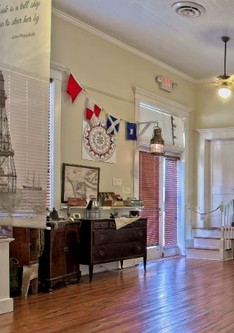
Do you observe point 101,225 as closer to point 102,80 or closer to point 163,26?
point 102,80

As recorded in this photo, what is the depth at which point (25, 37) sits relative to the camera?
2.94 metres

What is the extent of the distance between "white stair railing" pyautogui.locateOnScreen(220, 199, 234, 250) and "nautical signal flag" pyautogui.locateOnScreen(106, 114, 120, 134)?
113 inches

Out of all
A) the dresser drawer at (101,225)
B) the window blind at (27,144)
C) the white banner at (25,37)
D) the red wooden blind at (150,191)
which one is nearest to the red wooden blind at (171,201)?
the red wooden blind at (150,191)

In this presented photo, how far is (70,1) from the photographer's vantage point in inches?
234

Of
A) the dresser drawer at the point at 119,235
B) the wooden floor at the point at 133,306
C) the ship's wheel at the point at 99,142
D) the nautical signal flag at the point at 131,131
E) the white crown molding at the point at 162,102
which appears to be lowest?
the wooden floor at the point at 133,306

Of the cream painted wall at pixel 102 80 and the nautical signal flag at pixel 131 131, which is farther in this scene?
the nautical signal flag at pixel 131 131

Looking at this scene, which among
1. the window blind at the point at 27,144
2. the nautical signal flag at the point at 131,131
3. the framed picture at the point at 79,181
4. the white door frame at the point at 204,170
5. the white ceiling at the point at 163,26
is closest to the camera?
the window blind at the point at 27,144

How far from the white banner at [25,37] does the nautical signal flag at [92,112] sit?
3738mm

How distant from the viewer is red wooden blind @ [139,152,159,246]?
827cm

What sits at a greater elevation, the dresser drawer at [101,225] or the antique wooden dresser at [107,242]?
the dresser drawer at [101,225]

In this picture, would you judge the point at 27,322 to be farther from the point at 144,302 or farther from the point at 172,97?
the point at 172,97

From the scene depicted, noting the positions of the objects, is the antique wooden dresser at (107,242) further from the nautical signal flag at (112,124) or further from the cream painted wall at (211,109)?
the cream painted wall at (211,109)

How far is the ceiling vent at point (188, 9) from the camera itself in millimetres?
5906

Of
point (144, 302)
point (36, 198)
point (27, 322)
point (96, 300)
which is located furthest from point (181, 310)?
point (36, 198)
